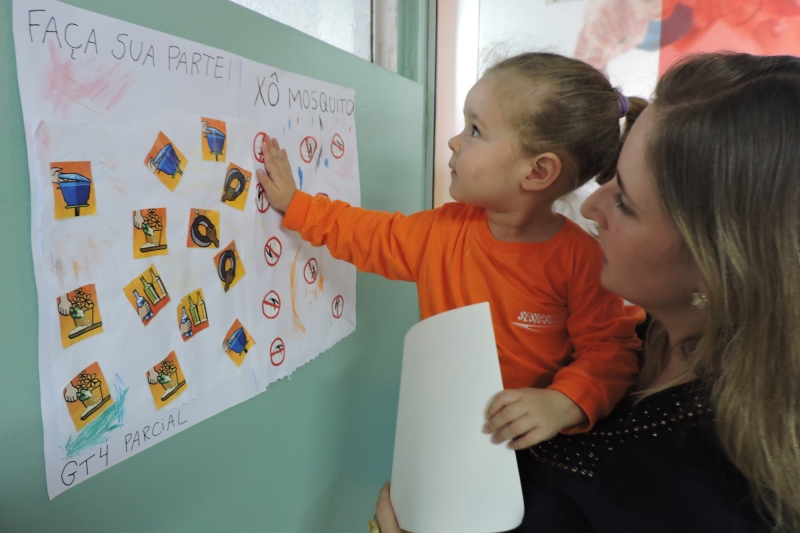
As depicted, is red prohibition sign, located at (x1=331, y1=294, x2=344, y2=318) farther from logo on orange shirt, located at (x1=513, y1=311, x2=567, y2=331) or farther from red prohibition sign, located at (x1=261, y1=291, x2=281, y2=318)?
logo on orange shirt, located at (x1=513, y1=311, x2=567, y2=331)

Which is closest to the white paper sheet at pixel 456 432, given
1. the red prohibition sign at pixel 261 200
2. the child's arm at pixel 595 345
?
the child's arm at pixel 595 345

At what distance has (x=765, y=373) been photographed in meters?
0.53

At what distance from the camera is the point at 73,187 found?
19.5 inches

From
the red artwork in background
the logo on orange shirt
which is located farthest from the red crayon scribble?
the red artwork in background

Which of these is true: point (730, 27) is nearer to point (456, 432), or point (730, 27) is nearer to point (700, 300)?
point (700, 300)

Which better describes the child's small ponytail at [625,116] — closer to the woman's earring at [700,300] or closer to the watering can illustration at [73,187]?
the woman's earring at [700,300]

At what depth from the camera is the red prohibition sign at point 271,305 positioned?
76cm

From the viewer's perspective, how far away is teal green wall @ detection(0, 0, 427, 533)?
47cm

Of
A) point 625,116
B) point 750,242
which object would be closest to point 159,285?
point 750,242

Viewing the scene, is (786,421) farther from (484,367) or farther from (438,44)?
(438,44)

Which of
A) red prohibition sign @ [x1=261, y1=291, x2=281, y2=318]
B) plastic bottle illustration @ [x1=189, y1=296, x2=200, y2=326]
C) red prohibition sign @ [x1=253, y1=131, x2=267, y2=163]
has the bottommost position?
red prohibition sign @ [x1=261, y1=291, x2=281, y2=318]

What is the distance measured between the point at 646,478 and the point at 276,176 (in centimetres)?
57

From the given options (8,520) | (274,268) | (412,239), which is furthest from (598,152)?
(8,520)

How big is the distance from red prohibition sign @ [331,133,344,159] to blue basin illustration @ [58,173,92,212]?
1.40ft
